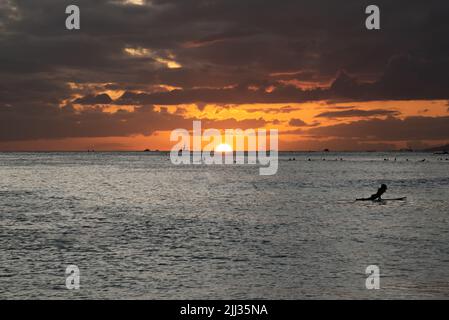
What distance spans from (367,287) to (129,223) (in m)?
28.6

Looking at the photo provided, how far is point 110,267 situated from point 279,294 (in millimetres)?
10160

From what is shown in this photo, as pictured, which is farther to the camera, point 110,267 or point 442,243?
point 442,243

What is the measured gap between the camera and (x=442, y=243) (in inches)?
1425

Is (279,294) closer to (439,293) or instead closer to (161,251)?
(439,293)

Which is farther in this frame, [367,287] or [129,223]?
[129,223]

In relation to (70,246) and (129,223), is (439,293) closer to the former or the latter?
(70,246)
